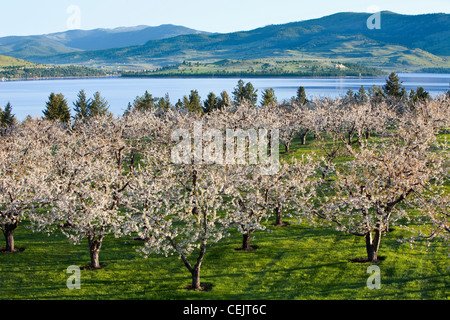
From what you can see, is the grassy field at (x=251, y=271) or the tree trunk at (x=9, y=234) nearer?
the grassy field at (x=251, y=271)

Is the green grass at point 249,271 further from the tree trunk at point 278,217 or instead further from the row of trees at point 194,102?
the row of trees at point 194,102

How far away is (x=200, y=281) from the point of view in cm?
2714

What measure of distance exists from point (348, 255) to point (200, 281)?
457 inches

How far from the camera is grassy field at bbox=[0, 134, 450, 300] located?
25.0 metres

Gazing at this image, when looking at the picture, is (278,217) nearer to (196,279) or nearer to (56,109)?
(196,279)

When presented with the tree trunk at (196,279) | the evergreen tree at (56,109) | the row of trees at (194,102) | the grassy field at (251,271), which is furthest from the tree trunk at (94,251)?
the evergreen tree at (56,109)

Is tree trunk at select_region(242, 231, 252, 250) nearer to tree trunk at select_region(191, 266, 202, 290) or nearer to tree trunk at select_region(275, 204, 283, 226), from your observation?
tree trunk at select_region(275, 204, 283, 226)

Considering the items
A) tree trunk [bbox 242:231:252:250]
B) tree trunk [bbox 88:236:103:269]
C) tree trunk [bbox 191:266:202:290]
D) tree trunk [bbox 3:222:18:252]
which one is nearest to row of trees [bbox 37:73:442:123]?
tree trunk [bbox 3:222:18:252]

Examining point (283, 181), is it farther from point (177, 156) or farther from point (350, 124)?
point (350, 124)

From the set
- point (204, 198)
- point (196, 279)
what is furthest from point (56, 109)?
point (196, 279)

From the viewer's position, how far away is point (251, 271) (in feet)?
93.5

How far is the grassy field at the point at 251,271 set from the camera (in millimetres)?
24984

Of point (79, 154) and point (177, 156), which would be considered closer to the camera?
point (177, 156)
